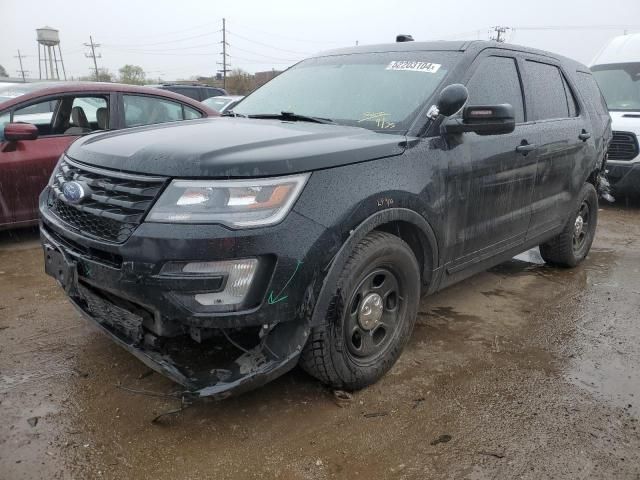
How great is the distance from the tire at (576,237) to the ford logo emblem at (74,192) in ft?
12.9

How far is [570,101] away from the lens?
4496 mm

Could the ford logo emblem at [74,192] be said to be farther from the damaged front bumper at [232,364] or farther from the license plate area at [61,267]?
the damaged front bumper at [232,364]

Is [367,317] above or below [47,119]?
below

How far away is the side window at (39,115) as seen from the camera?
5078 millimetres

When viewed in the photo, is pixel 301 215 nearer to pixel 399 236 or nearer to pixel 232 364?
pixel 232 364

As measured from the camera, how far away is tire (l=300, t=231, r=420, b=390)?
8.27 feet

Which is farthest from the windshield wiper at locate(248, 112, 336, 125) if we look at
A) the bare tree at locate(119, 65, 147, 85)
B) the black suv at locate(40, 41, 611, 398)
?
the bare tree at locate(119, 65, 147, 85)

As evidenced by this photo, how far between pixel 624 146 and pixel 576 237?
3.76m

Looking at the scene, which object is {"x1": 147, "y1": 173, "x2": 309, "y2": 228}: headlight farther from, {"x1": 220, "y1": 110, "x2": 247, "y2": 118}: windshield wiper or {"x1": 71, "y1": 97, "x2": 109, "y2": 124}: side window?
{"x1": 71, "y1": 97, "x2": 109, "y2": 124}: side window

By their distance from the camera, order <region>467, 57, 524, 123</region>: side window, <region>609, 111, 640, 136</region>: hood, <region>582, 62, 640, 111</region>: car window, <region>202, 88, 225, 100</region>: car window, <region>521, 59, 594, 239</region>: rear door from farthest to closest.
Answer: <region>202, 88, 225, 100</region>: car window → <region>582, 62, 640, 111</region>: car window → <region>609, 111, 640, 136</region>: hood → <region>521, 59, 594, 239</region>: rear door → <region>467, 57, 524, 123</region>: side window

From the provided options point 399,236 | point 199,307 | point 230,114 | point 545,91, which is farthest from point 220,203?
point 545,91

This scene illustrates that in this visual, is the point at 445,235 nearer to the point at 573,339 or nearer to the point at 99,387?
the point at 573,339

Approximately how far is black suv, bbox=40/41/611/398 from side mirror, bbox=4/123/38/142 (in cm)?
226

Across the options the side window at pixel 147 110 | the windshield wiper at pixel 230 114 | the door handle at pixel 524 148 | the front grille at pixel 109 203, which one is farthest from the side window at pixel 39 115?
the door handle at pixel 524 148
